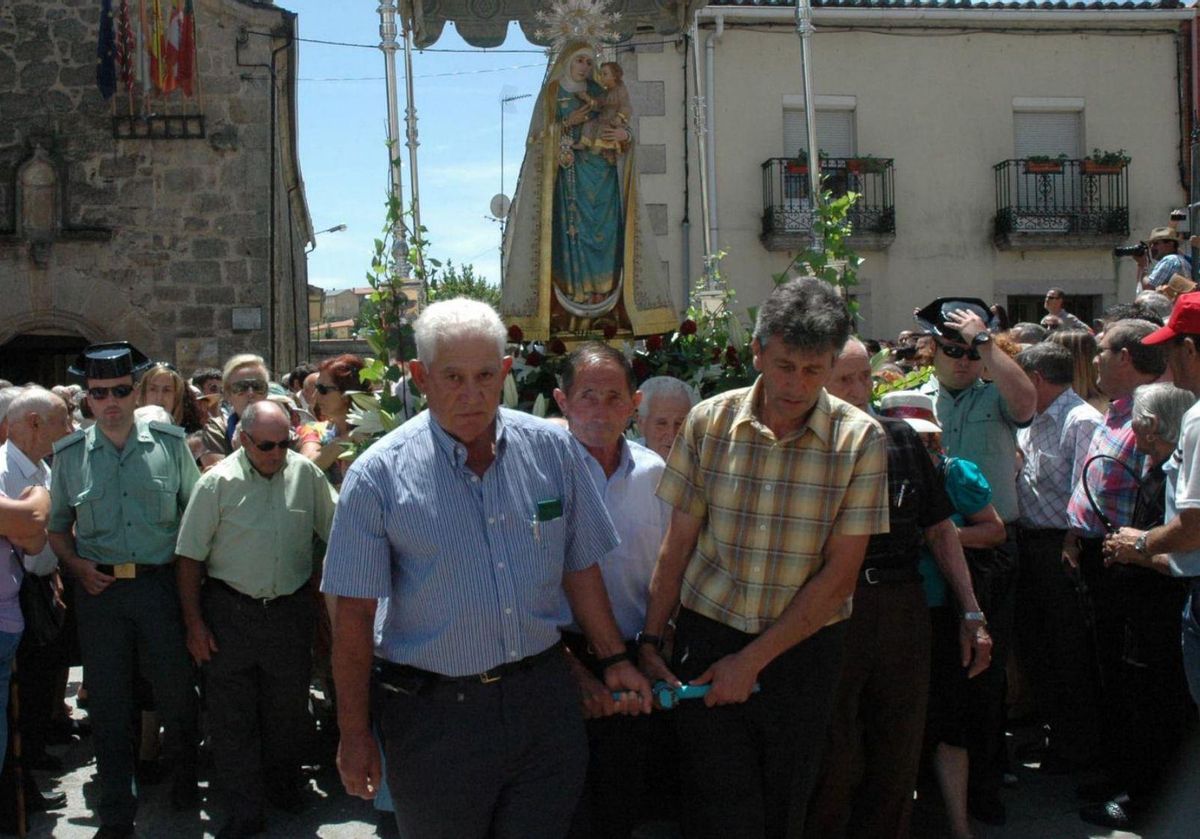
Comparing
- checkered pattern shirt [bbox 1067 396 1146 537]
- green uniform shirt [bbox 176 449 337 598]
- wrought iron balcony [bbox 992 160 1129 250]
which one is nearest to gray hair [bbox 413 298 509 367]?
green uniform shirt [bbox 176 449 337 598]

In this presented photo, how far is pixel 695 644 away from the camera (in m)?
3.38

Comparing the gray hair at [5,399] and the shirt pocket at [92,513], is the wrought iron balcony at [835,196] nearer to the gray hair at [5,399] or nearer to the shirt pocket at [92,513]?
the gray hair at [5,399]

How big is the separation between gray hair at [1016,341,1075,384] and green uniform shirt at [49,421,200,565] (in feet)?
12.6

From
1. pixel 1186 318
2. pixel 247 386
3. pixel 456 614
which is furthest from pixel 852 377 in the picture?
pixel 247 386

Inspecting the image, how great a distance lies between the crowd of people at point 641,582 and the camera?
2.99 metres

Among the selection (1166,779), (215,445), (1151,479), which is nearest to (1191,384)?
(1151,479)

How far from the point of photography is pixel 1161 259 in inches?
364

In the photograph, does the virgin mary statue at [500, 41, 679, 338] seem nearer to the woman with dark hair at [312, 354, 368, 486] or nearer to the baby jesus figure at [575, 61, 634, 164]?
the baby jesus figure at [575, 61, 634, 164]

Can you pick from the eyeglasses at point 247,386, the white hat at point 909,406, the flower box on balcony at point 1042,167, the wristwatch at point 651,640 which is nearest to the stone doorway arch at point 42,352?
the eyeglasses at point 247,386

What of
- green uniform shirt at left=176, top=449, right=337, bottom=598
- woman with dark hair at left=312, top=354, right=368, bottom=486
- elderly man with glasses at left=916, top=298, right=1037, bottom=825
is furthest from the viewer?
woman with dark hair at left=312, top=354, right=368, bottom=486

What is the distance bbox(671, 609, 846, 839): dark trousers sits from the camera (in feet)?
10.7

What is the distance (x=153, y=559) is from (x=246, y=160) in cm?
993

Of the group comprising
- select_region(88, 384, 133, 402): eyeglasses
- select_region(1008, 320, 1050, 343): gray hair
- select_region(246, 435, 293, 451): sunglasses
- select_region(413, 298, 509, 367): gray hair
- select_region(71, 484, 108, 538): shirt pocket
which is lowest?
select_region(71, 484, 108, 538): shirt pocket

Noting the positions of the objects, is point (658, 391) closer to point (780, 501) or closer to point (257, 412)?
point (780, 501)
